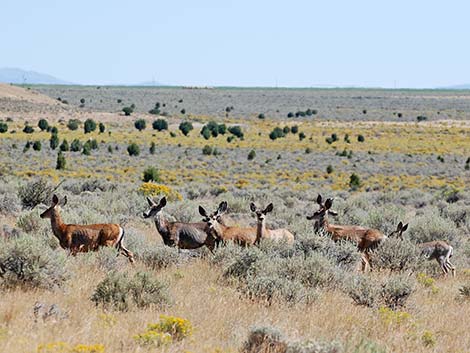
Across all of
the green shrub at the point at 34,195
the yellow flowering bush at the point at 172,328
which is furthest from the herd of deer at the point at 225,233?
the green shrub at the point at 34,195

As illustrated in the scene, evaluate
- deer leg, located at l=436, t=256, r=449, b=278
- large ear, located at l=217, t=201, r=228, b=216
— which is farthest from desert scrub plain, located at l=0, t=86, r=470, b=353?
large ear, located at l=217, t=201, r=228, b=216

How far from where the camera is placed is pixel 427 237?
1664 centimetres

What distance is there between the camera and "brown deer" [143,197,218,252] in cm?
1326

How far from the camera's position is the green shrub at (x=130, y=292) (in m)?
8.12

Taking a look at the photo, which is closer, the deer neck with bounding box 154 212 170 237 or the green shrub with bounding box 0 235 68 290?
the green shrub with bounding box 0 235 68 290

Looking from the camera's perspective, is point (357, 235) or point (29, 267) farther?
point (357, 235)

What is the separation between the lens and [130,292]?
27.1 feet

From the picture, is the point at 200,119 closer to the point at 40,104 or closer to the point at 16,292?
the point at 40,104

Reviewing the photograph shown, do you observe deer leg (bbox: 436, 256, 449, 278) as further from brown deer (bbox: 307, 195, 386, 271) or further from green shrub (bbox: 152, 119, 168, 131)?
green shrub (bbox: 152, 119, 168, 131)

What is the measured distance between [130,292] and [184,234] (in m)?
5.22

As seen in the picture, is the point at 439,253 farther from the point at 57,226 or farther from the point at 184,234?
the point at 57,226

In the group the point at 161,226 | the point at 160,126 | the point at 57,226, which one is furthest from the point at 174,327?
the point at 160,126

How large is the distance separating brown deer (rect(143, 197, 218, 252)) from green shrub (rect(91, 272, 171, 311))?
15.4 ft

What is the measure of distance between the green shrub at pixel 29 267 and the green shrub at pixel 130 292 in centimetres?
68
